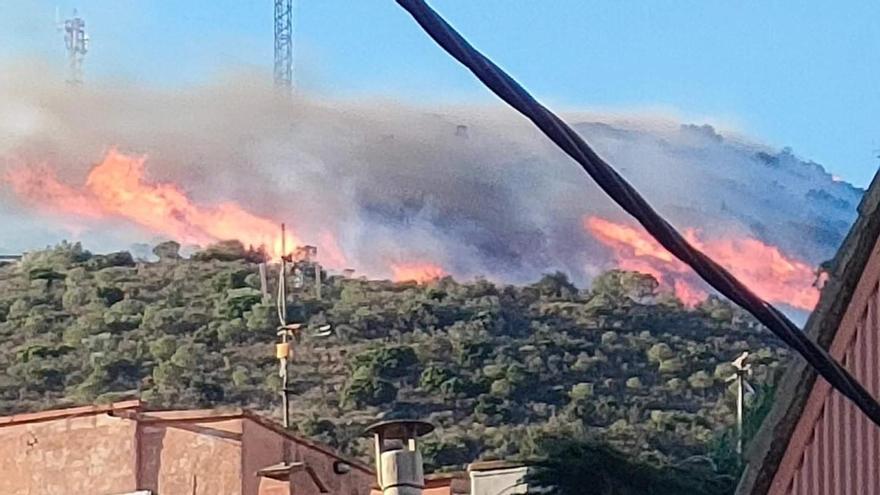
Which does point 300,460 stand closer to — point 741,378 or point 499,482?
point 499,482

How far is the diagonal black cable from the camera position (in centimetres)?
407

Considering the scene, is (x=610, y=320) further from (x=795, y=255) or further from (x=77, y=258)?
(x=77, y=258)

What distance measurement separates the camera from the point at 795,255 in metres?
36.0

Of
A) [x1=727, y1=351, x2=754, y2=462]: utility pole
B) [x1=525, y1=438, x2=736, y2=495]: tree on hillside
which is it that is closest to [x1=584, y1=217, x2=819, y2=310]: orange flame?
[x1=727, y1=351, x2=754, y2=462]: utility pole

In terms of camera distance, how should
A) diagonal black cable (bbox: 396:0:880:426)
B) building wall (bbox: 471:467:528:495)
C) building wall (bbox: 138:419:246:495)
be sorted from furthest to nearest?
building wall (bbox: 471:467:528:495)
building wall (bbox: 138:419:246:495)
diagonal black cable (bbox: 396:0:880:426)

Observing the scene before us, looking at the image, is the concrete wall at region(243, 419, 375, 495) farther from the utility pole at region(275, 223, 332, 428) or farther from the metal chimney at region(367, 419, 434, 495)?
the utility pole at region(275, 223, 332, 428)

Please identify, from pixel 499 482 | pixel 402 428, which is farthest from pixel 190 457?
pixel 402 428

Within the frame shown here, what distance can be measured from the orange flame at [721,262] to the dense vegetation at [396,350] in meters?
0.40

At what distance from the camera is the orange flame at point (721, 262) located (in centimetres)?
3309

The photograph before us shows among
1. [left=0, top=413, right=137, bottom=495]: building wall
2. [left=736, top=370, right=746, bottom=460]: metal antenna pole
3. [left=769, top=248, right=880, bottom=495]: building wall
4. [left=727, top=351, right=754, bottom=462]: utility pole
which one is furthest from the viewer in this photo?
[left=727, top=351, right=754, bottom=462]: utility pole

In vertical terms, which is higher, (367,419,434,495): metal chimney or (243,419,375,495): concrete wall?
(243,419,375,495): concrete wall

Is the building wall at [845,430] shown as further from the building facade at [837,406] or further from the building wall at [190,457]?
the building wall at [190,457]

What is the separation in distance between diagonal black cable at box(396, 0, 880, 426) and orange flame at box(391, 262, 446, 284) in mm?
30613

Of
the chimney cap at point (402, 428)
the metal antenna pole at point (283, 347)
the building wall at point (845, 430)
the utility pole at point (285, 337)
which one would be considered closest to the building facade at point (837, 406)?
the building wall at point (845, 430)
